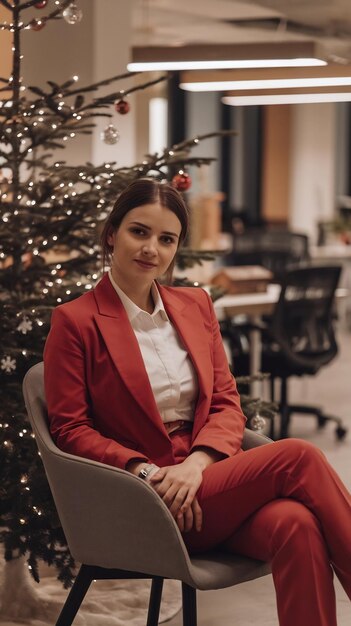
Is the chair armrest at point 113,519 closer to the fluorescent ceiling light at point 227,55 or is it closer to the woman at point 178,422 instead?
the woman at point 178,422

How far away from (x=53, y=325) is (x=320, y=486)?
0.71 meters

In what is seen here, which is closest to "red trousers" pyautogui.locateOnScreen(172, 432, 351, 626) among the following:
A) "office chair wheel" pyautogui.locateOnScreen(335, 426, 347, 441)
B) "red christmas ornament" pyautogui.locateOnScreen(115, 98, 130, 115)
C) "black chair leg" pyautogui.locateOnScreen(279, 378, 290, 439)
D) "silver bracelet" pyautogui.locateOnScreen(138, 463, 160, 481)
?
"silver bracelet" pyautogui.locateOnScreen(138, 463, 160, 481)

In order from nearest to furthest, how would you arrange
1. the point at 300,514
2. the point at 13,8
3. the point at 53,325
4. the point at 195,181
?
1. the point at 300,514
2. the point at 53,325
3. the point at 13,8
4. the point at 195,181

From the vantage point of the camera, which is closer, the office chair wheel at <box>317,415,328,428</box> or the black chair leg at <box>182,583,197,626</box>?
the black chair leg at <box>182,583,197,626</box>

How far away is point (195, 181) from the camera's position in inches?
551

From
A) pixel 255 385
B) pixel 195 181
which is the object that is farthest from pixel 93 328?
pixel 195 181

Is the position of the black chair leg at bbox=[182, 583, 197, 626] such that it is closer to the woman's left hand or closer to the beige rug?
the woman's left hand

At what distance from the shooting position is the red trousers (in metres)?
2.24

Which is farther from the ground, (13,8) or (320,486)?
(13,8)

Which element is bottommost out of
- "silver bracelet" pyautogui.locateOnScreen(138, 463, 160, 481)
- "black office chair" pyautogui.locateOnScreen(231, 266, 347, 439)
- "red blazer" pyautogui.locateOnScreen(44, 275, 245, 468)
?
"black office chair" pyautogui.locateOnScreen(231, 266, 347, 439)

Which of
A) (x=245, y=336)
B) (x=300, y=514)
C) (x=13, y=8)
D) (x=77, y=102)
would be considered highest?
(x=13, y=8)

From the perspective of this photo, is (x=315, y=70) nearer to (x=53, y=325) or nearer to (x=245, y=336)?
(x=245, y=336)

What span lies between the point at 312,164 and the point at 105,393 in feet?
40.1

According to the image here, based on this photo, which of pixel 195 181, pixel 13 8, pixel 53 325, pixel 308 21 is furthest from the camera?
pixel 195 181
